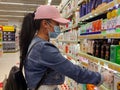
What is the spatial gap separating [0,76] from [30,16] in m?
5.86

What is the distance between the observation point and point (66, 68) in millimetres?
1783

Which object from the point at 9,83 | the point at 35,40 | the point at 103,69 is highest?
the point at 35,40

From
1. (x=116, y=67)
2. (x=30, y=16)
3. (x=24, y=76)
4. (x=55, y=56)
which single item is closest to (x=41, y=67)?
(x=55, y=56)

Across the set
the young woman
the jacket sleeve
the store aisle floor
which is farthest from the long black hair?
the store aisle floor

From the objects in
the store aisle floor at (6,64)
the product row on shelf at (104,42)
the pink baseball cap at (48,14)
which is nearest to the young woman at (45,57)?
the pink baseball cap at (48,14)

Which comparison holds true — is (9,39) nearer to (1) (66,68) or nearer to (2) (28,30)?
(2) (28,30)

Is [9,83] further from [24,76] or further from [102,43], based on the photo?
[102,43]

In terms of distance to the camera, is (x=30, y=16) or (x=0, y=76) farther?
(x=0, y=76)

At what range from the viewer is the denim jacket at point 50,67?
5.81ft

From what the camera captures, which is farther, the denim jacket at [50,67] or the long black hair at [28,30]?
the long black hair at [28,30]

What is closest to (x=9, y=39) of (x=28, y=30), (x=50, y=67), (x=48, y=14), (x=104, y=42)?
(x=104, y=42)

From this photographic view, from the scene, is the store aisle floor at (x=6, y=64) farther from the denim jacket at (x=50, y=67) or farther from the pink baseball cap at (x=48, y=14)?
the pink baseball cap at (x=48, y=14)

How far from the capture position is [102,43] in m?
2.50

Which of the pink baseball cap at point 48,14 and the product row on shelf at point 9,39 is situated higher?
the pink baseball cap at point 48,14
